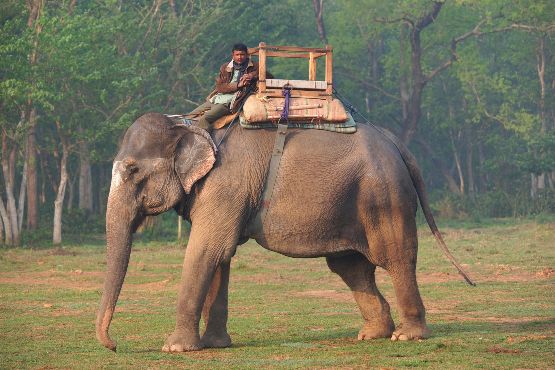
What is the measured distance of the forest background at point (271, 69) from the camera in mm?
30859

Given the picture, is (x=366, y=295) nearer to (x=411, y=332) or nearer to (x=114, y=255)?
(x=411, y=332)

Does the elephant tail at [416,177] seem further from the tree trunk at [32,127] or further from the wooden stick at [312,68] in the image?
the tree trunk at [32,127]

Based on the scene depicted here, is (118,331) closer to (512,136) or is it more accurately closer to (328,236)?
(328,236)

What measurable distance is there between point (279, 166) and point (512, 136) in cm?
4404

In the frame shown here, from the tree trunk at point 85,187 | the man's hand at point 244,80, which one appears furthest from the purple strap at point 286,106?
the tree trunk at point 85,187

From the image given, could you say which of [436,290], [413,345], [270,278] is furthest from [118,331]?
[270,278]

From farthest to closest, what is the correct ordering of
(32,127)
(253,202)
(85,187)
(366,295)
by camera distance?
(85,187), (32,127), (366,295), (253,202)

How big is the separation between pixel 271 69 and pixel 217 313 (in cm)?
3842

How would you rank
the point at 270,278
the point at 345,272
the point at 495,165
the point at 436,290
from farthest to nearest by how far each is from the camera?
the point at 495,165 < the point at 270,278 < the point at 436,290 < the point at 345,272

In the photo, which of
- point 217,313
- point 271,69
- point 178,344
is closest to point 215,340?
point 217,313

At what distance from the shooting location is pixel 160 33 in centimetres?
3938

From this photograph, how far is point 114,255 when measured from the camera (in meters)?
11.4

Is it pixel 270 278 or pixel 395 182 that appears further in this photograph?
pixel 270 278

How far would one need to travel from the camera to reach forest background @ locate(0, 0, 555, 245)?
101 feet
